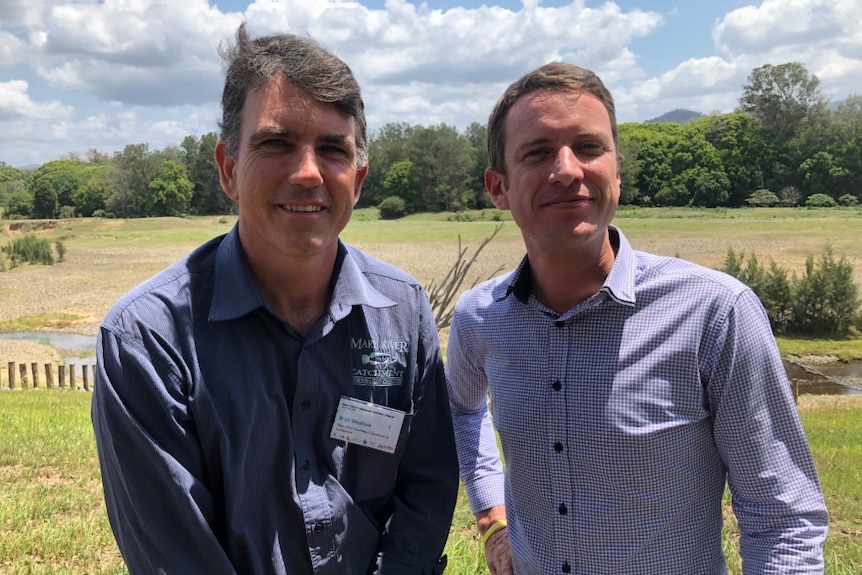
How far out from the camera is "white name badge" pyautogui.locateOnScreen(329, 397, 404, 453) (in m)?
2.38

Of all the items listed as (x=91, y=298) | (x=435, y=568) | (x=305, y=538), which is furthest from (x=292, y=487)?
(x=91, y=298)

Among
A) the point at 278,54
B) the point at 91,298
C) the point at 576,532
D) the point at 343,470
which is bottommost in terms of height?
the point at 91,298

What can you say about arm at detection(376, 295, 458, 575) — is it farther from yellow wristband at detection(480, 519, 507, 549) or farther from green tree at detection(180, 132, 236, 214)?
green tree at detection(180, 132, 236, 214)

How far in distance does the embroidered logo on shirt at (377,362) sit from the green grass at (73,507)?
7.07 feet

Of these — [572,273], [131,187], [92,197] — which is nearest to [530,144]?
[572,273]

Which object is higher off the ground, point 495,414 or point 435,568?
point 495,414

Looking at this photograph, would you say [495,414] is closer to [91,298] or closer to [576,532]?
[576,532]

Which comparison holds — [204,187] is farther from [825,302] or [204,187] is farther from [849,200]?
[825,302]

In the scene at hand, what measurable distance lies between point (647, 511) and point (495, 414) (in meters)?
0.64

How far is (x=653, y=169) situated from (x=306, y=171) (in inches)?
4210

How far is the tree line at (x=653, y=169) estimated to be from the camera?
8969cm

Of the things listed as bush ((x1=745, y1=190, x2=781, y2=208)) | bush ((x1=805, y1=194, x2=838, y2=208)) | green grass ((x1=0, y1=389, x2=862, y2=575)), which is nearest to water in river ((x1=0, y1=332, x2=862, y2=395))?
green grass ((x1=0, y1=389, x2=862, y2=575))

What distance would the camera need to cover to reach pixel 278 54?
2334mm

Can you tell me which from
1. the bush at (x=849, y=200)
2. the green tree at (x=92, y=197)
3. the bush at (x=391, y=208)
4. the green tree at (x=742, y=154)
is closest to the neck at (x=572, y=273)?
the bush at (x=391, y=208)
